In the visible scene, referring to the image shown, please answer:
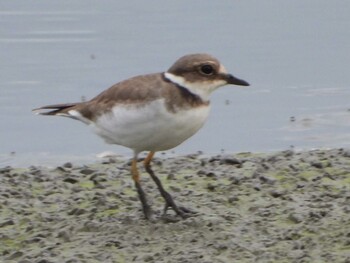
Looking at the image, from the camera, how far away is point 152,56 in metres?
15.3

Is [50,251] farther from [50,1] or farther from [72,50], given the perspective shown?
[50,1]

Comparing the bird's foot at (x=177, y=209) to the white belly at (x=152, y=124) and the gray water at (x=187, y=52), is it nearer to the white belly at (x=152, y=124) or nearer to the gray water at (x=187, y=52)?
the white belly at (x=152, y=124)

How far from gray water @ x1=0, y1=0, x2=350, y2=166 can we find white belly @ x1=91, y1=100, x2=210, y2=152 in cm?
308

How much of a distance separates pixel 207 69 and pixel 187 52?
21.9 ft

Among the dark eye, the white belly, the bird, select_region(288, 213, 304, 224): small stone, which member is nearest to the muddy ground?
select_region(288, 213, 304, 224): small stone

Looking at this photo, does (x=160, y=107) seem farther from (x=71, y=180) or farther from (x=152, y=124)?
(x=71, y=180)

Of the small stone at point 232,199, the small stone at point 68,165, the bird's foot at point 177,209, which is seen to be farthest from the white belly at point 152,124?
the small stone at point 68,165

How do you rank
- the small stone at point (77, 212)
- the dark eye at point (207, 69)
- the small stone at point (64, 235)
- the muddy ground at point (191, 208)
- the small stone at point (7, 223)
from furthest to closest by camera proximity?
1. the small stone at point (77, 212)
2. the small stone at point (7, 223)
3. the dark eye at point (207, 69)
4. the small stone at point (64, 235)
5. the muddy ground at point (191, 208)

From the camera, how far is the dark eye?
28.9ft

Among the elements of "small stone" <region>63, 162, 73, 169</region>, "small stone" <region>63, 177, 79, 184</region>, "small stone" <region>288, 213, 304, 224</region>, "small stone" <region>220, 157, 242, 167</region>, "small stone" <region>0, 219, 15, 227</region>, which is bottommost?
"small stone" <region>288, 213, 304, 224</region>

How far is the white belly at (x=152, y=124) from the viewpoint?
8531mm

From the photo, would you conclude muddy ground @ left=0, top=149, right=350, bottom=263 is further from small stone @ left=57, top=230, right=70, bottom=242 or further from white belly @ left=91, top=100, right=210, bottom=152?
white belly @ left=91, top=100, right=210, bottom=152

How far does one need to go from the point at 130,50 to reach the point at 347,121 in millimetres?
3804

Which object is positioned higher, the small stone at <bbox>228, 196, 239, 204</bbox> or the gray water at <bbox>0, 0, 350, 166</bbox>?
→ the gray water at <bbox>0, 0, 350, 166</bbox>
